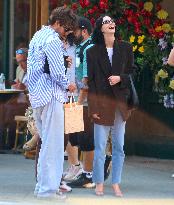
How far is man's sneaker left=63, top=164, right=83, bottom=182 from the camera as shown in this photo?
9312 millimetres

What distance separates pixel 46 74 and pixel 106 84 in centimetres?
Result: 71

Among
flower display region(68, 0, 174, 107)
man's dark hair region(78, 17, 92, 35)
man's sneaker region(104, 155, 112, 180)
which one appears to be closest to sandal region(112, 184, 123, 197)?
man's sneaker region(104, 155, 112, 180)

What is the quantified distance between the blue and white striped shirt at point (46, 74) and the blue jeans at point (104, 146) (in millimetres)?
612

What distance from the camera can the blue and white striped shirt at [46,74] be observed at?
8.16 metres

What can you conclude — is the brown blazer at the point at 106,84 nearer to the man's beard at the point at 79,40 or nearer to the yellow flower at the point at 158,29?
the man's beard at the point at 79,40

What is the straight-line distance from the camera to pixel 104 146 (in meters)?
8.62

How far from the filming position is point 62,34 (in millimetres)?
8500

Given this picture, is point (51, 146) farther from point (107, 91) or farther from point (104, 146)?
point (107, 91)

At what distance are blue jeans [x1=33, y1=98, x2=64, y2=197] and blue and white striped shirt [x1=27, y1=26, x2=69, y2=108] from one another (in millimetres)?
93

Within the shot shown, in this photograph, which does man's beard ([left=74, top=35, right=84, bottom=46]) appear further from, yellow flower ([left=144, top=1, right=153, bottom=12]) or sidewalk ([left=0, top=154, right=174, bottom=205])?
yellow flower ([left=144, top=1, right=153, bottom=12])

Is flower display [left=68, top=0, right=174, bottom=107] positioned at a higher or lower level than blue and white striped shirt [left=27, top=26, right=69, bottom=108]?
higher

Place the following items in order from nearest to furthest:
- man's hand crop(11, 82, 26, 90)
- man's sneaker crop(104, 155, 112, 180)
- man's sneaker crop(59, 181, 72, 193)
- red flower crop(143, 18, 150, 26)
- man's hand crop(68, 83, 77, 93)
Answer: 1. man's hand crop(68, 83, 77, 93)
2. man's sneaker crop(59, 181, 72, 193)
3. man's sneaker crop(104, 155, 112, 180)
4. red flower crop(143, 18, 150, 26)
5. man's hand crop(11, 82, 26, 90)

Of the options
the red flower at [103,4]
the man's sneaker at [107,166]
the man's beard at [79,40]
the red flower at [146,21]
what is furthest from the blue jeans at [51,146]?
the red flower at [146,21]

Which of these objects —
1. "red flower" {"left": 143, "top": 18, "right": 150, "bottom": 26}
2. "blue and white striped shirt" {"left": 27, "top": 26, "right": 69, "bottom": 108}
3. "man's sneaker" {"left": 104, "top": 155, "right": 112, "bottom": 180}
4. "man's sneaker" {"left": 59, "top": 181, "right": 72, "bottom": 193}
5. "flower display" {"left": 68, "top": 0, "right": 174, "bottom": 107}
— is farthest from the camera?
"red flower" {"left": 143, "top": 18, "right": 150, "bottom": 26}
